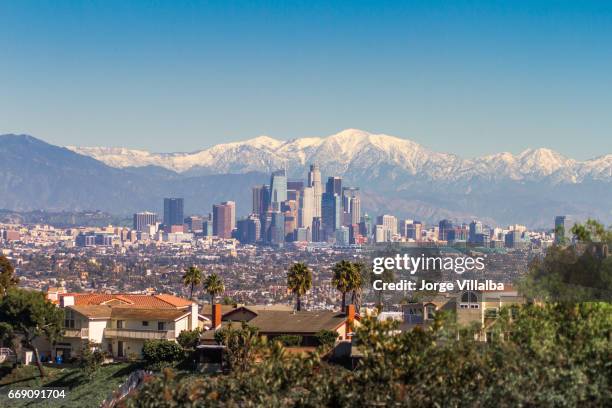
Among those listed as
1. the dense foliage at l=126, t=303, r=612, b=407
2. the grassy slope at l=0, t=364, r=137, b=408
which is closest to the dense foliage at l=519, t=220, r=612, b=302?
the dense foliage at l=126, t=303, r=612, b=407

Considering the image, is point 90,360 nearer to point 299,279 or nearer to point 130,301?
point 130,301

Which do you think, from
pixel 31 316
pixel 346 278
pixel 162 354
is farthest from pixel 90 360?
pixel 346 278

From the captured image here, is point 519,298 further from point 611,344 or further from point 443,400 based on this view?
point 443,400

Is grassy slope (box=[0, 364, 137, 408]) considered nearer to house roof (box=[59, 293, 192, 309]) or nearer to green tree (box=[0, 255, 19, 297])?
house roof (box=[59, 293, 192, 309])

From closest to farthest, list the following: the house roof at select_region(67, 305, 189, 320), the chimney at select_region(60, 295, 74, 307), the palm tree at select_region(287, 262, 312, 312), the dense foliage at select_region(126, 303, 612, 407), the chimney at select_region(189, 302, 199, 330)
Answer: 1. the dense foliage at select_region(126, 303, 612, 407)
2. the house roof at select_region(67, 305, 189, 320)
3. the chimney at select_region(189, 302, 199, 330)
4. the chimney at select_region(60, 295, 74, 307)
5. the palm tree at select_region(287, 262, 312, 312)

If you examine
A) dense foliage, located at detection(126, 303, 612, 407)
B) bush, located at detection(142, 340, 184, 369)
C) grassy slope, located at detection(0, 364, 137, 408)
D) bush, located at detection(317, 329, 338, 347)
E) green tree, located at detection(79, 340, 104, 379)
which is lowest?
grassy slope, located at detection(0, 364, 137, 408)

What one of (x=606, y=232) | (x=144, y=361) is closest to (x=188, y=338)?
(x=144, y=361)
